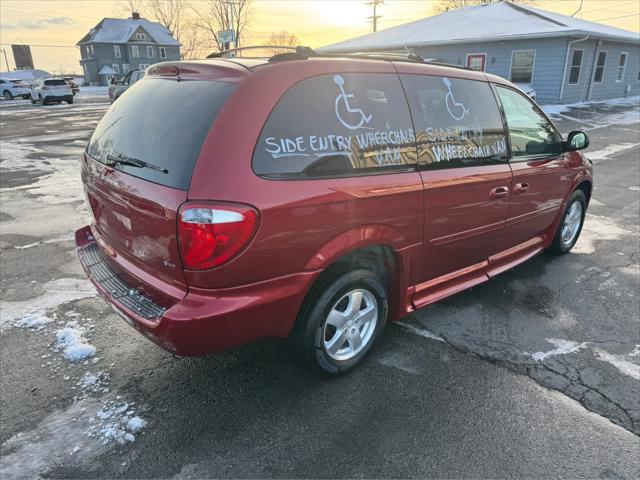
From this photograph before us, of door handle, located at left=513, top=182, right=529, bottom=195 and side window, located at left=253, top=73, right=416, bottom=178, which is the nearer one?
side window, located at left=253, top=73, right=416, bottom=178

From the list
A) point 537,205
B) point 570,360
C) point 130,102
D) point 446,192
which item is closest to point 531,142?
point 537,205

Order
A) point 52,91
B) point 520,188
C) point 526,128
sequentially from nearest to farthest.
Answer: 1. point 520,188
2. point 526,128
3. point 52,91

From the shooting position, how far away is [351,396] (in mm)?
2756

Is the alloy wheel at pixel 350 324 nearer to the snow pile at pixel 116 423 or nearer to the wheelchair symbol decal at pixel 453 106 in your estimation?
the snow pile at pixel 116 423

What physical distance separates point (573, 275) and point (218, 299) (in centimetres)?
373

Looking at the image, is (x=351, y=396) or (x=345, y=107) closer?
(x=345, y=107)

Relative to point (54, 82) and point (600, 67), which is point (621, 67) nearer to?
point (600, 67)

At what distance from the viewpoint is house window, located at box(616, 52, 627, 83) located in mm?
25875

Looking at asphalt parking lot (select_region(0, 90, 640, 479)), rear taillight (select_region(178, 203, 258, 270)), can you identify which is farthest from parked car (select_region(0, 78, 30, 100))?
rear taillight (select_region(178, 203, 258, 270))

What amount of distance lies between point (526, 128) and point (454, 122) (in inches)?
44.5

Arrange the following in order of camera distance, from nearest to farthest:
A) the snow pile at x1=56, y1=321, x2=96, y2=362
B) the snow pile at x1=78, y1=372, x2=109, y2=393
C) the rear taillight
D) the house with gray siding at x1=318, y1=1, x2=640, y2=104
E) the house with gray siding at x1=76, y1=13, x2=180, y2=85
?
the rear taillight
the snow pile at x1=78, y1=372, x2=109, y2=393
the snow pile at x1=56, y1=321, x2=96, y2=362
the house with gray siding at x1=318, y1=1, x2=640, y2=104
the house with gray siding at x1=76, y1=13, x2=180, y2=85

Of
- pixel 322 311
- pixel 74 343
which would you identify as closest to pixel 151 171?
pixel 322 311

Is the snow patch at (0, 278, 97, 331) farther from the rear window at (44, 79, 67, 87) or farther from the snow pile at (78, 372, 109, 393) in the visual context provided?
the rear window at (44, 79, 67, 87)

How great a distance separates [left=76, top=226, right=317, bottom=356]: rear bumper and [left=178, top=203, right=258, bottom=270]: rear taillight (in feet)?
0.56
